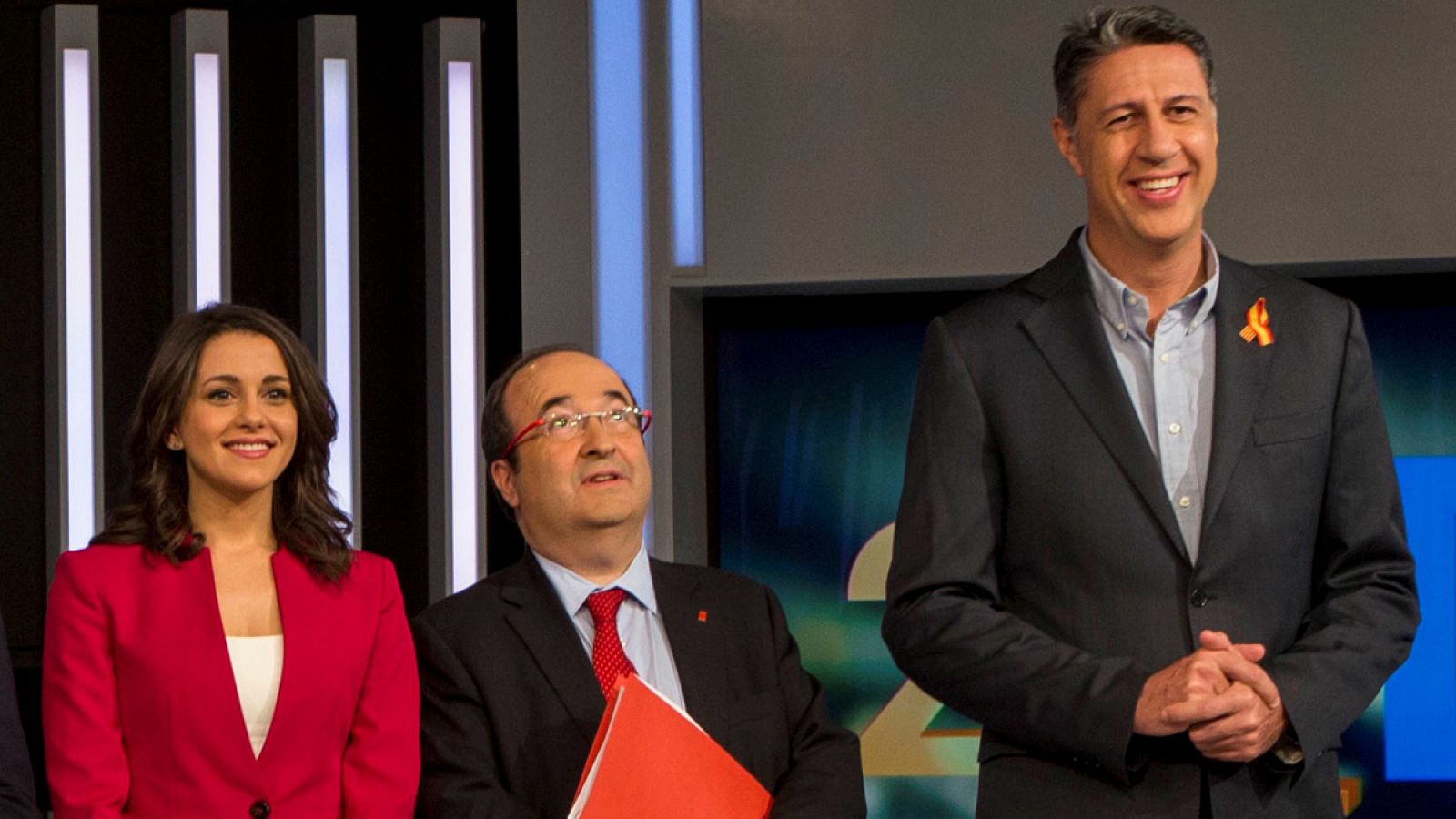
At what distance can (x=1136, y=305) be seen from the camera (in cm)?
226

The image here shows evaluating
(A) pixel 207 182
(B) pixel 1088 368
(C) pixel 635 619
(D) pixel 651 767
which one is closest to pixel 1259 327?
(B) pixel 1088 368

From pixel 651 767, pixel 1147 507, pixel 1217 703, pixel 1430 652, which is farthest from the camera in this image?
pixel 1430 652

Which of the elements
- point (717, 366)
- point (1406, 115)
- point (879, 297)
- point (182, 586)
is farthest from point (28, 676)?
point (1406, 115)

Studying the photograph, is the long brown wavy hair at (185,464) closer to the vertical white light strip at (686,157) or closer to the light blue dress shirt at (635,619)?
the light blue dress shirt at (635,619)

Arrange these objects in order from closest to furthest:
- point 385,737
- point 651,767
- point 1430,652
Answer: point 651,767
point 385,737
point 1430,652

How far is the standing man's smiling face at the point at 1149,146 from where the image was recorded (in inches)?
87.3

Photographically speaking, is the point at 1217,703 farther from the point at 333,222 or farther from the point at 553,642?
the point at 333,222

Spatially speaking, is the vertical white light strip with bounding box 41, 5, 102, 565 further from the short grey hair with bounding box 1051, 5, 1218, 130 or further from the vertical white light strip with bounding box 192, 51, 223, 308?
the short grey hair with bounding box 1051, 5, 1218, 130

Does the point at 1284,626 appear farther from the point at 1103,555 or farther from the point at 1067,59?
the point at 1067,59

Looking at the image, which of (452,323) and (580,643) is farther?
(452,323)

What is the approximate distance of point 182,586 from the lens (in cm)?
266

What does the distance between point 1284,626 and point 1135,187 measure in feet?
1.88

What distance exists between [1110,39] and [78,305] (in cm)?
238

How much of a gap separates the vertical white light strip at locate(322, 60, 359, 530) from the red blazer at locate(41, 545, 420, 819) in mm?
1038
